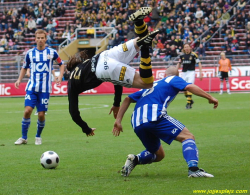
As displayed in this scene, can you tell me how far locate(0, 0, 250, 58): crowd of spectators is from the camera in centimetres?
3478

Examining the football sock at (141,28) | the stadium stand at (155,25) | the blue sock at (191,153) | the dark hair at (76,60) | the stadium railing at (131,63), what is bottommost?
the stadium railing at (131,63)

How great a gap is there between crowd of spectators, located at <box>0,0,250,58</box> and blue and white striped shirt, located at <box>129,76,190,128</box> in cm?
2631

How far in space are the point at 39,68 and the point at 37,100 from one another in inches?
28.2

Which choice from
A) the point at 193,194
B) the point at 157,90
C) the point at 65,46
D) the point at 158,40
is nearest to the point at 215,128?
the point at 157,90

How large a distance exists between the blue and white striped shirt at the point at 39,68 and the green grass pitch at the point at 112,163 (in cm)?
126

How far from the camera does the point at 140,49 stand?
7.13m

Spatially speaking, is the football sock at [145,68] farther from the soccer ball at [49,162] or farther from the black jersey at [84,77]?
the soccer ball at [49,162]

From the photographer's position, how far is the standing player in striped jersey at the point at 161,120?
22.8ft

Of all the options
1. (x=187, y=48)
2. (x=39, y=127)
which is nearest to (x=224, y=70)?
(x=187, y=48)

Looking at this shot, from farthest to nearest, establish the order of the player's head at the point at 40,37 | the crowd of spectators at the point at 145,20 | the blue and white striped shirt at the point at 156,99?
1. the crowd of spectators at the point at 145,20
2. the player's head at the point at 40,37
3. the blue and white striped shirt at the point at 156,99

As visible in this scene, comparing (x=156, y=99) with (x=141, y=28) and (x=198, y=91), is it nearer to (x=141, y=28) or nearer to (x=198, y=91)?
(x=198, y=91)

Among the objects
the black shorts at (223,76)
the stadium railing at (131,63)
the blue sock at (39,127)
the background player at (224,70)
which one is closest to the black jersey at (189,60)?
the background player at (224,70)

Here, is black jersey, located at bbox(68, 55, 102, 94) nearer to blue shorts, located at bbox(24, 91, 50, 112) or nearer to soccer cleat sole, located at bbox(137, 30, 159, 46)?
soccer cleat sole, located at bbox(137, 30, 159, 46)

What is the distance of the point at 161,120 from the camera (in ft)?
23.1
